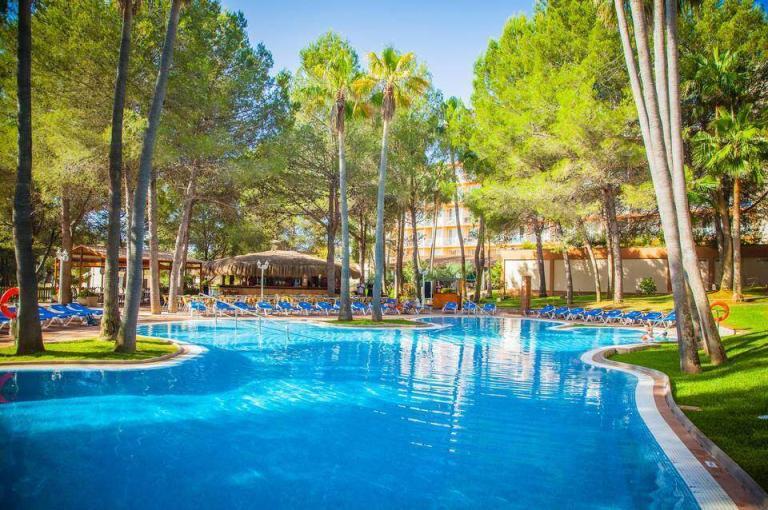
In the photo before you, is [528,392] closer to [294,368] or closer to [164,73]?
[294,368]

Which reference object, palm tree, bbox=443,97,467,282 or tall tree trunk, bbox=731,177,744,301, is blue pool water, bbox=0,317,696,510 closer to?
tall tree trunk, bbox=731,177,744,301

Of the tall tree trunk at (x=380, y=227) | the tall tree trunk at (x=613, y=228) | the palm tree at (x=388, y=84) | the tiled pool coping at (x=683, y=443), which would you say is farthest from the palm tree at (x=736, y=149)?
the tiled pool coping at (x=683, y=443)

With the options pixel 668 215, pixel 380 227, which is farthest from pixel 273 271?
pixel 668 215

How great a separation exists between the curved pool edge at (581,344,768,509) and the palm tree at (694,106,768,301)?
14.8 metres

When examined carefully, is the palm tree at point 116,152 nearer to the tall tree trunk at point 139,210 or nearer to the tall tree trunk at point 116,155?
the tall tree trunk at point 116,155

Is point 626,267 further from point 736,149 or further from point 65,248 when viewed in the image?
point 65,248

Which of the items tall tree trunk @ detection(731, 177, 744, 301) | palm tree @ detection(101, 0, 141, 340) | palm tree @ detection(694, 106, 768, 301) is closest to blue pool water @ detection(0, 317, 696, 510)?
palm tree @ detection(101, 0, 141, 340)

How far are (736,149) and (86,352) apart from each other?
73.2 ft

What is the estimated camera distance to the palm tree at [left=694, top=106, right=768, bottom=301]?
719 inches

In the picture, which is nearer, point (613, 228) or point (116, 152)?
point (116, 152)

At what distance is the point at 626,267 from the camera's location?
32.4 m

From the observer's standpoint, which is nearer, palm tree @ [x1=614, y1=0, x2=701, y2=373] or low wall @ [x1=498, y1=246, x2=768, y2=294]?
palm tree @ [x1=614, y1=0, x2=701, y2=373]

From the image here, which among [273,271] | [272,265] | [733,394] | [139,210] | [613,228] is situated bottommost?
[733,394]

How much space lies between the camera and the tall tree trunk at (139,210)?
10.2 metres
